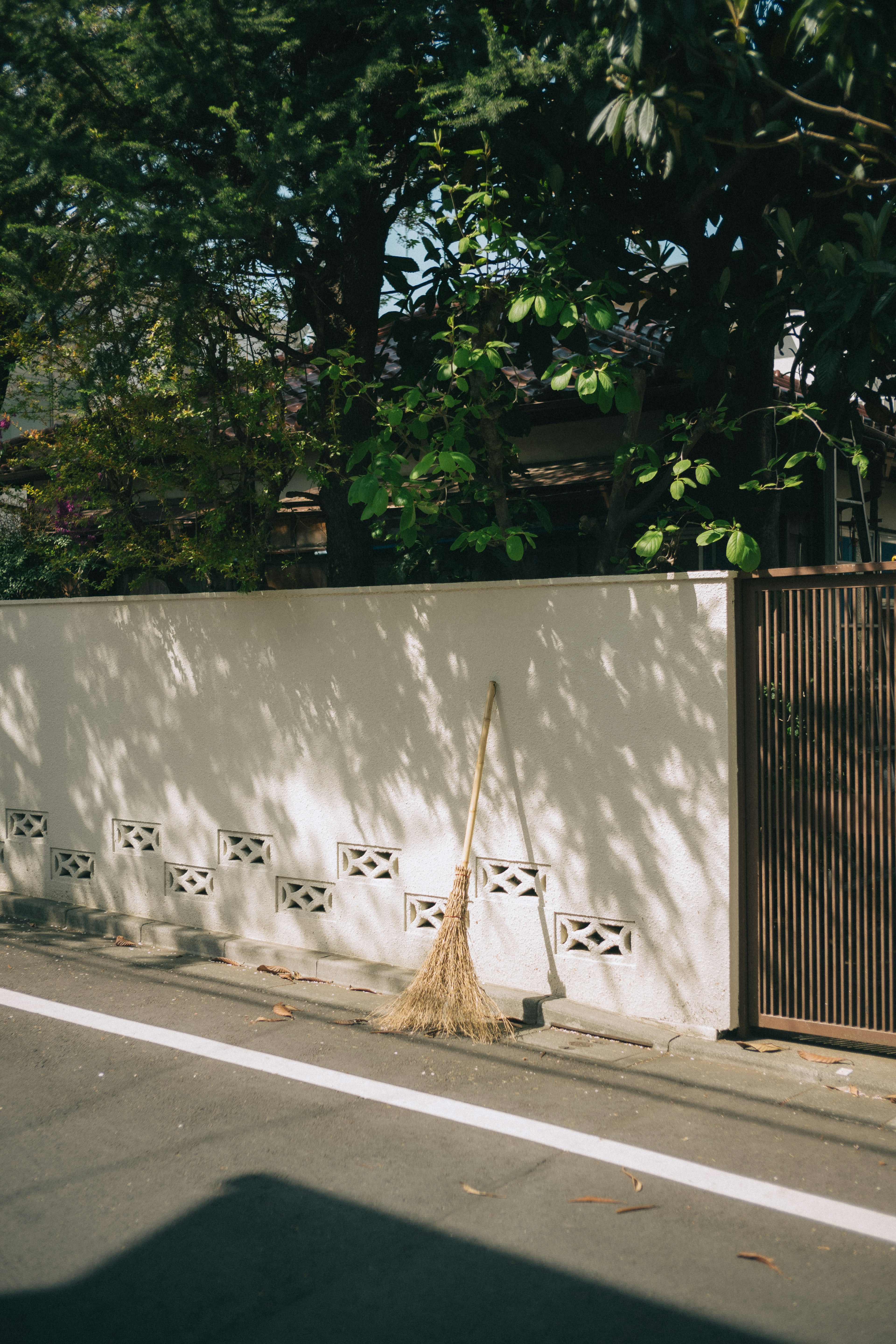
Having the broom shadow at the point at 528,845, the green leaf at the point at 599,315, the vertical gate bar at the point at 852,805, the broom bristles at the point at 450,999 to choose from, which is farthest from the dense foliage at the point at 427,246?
the broom bristles at the point at 450,999

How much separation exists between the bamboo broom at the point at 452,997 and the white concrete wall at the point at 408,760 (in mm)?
305

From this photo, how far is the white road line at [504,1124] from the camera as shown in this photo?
373cm

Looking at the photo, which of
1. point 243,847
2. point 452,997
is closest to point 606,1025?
point 452,997

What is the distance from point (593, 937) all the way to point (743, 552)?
2126 millimetres

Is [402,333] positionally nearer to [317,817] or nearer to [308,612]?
[308,612]

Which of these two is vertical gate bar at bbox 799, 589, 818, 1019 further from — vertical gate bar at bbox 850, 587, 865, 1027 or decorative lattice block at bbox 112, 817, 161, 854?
decorative lattice block at bbox 112, 817, 161, 854

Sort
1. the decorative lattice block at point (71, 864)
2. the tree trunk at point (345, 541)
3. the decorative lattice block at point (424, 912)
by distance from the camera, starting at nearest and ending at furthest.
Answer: the decorative lattice block at point (424, 912) → the tree trunk at point (345, 541) → the decorative lattice block at point (71, 864)

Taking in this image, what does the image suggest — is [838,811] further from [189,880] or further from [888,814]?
[189,880]

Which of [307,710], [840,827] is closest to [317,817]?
[307,710]

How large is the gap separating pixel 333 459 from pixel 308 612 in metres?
1.22

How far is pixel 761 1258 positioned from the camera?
3408 mm

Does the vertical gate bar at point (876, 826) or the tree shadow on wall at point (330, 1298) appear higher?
the vertical gate bar at point (876, 826)

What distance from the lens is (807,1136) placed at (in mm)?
4359

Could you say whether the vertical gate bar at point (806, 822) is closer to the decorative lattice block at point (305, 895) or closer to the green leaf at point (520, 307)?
the green leaf at point (520, 307)
